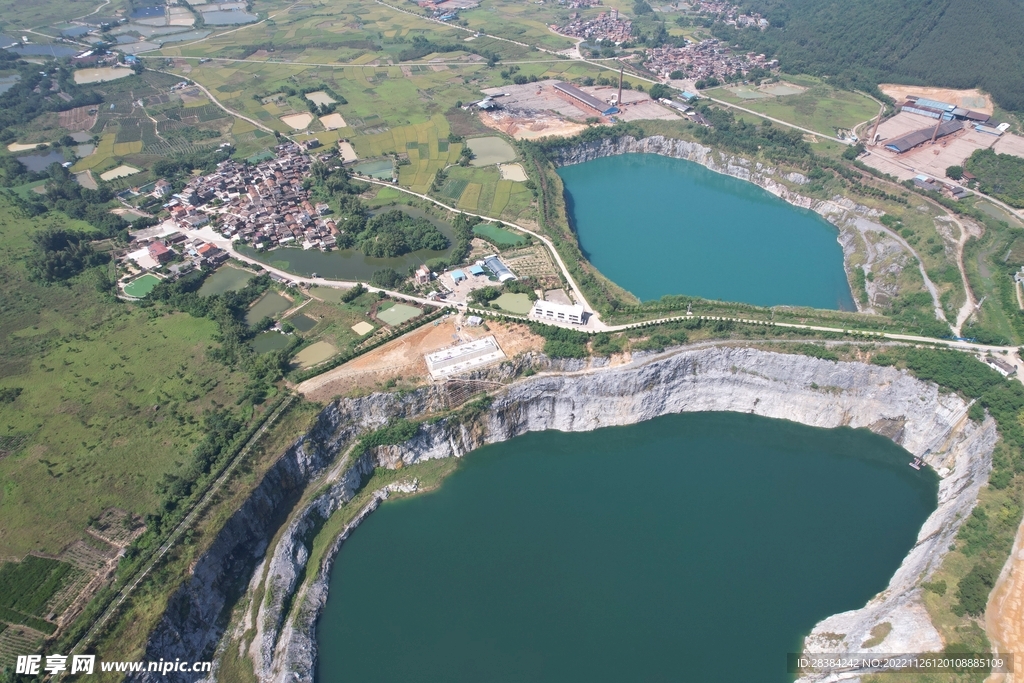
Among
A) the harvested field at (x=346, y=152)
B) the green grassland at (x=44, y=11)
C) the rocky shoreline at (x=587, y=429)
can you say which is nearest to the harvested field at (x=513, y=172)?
the harvested field at (x=346, y=152)

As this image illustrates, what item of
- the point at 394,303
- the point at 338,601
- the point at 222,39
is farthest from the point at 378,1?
the point at 338,601

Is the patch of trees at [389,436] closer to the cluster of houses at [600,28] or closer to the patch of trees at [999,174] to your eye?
the patch of trees at [999,174]

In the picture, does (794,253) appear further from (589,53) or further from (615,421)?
(589,53)

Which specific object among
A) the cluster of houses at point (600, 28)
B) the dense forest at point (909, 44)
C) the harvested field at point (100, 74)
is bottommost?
the harvested field at point (100, 74)

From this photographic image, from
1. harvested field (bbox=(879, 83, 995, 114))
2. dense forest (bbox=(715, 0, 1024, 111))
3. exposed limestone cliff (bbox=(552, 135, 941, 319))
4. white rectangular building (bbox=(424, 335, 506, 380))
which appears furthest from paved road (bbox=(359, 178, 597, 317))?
dense forest (bbox=(715, 0, 1024, 111))

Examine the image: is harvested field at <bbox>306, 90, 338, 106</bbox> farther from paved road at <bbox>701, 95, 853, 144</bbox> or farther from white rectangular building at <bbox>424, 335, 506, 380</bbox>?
white rectangular building at <bbox>424, 335, 506, 380</bbox>
